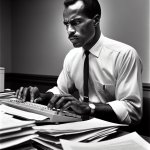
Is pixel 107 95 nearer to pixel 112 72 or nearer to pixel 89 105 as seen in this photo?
pixel 112 72

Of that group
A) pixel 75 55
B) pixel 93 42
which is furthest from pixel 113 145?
pixel 75 55

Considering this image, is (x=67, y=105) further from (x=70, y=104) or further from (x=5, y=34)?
(x=5, y=34)

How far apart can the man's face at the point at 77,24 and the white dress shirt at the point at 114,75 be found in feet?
0.38

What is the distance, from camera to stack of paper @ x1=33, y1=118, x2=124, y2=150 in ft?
1.64

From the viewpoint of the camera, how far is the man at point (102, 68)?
42.8 inches

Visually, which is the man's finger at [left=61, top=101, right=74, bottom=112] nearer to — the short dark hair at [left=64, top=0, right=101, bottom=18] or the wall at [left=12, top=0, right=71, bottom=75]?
the short dark hair at [left=64, top=0, right=101, bottom=18]

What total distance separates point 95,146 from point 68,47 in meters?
1.67

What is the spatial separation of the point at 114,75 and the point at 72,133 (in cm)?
75

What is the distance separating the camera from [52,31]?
223cm

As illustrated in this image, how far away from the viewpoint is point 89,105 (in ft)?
2.82

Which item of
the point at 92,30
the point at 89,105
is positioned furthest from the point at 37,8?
the point at 89,105

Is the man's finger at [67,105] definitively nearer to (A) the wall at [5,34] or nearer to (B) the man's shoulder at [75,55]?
(B) the man's shoulder at [75,55]

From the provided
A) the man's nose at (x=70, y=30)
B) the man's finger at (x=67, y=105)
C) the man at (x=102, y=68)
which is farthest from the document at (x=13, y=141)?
the man's nose at (x=70, y=30)

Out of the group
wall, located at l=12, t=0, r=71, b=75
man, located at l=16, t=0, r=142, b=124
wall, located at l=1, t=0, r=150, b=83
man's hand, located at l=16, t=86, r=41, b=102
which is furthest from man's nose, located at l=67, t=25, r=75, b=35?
wall, located at l=12, t=0, r=71, b=75
